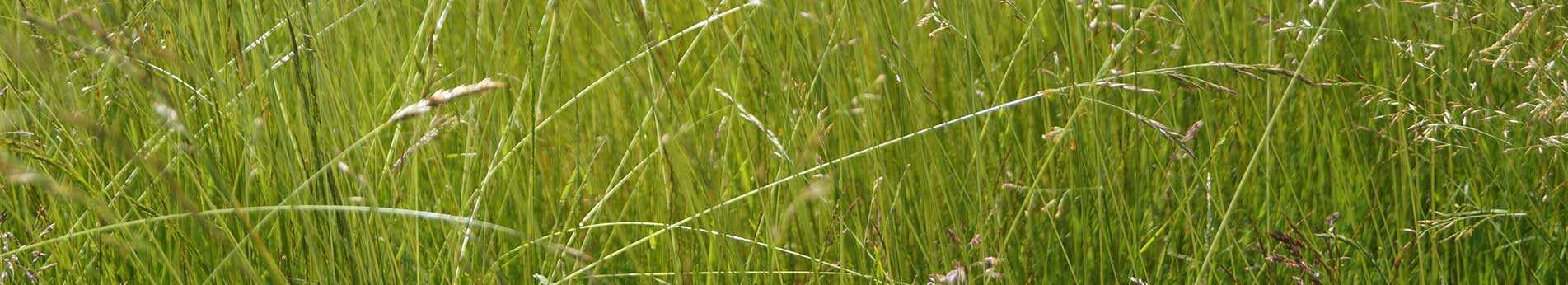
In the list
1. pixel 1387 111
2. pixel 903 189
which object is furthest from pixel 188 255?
pixel 1387 111

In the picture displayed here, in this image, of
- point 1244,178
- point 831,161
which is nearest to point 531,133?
point 831,161

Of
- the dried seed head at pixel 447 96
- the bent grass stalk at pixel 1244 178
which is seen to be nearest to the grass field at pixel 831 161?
the bent grass stalk at pixel 1244 178

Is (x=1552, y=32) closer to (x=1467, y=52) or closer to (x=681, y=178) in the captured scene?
(x=1467, y=52)

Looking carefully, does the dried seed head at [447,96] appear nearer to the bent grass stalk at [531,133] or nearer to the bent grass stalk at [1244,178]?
the bent grass stalk at [531,133]

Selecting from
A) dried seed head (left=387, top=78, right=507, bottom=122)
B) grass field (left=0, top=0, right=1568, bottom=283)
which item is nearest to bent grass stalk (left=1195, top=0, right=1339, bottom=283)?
grass field (left=0, top=0, right=1568, bottom=283)

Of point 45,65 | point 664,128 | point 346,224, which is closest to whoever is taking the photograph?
point 45,65

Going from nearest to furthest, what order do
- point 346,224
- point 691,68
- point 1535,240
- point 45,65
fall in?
point 45,65 → point 346,224 → point 1535,240 → point 691,68

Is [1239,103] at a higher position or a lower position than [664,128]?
lower

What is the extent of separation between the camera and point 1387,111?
5.59 feet

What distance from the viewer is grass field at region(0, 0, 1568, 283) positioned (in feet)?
4.09

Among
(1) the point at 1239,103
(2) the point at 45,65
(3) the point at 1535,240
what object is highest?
(2) the point at 45,65

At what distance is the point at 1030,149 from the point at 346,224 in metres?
0.78

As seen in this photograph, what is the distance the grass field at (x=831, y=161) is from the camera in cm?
125

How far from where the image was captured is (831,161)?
4.11 feet
